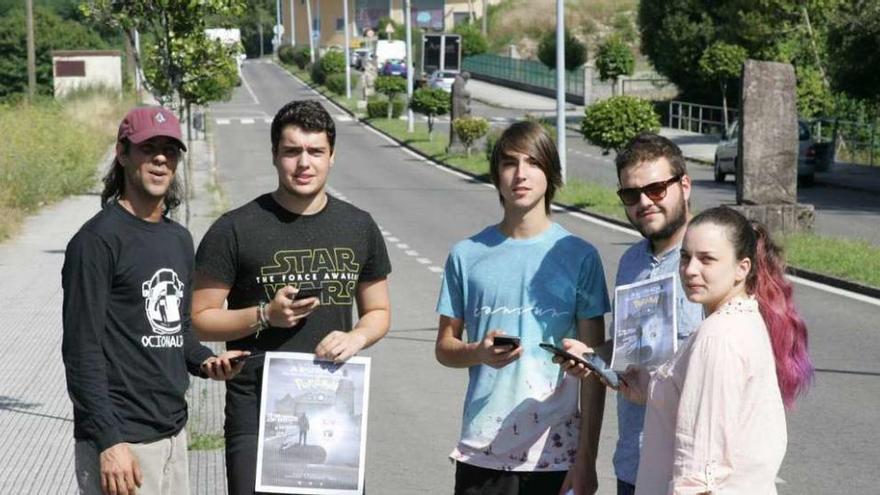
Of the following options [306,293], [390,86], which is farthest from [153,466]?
[390,86]

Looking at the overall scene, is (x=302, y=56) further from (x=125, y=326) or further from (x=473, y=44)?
(x=125, y=326)

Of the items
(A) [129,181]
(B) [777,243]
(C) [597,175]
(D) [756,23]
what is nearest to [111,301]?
(A) [129,181]

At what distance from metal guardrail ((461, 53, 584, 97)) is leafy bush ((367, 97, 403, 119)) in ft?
36.8

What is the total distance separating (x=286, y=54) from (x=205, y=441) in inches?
4451

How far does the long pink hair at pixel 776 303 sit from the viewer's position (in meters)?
4.33

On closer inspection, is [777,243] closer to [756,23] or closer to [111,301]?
[111,301]

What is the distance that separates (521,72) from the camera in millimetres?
A: 86062

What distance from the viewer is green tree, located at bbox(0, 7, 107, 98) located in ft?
234

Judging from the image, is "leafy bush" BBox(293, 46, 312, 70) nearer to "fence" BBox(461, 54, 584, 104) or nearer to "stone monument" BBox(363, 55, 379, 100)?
"fence" BBox(461, 54, 584, 104)

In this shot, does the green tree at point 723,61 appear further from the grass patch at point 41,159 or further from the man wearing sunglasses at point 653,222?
the man wearing sunglasses at point 653,222

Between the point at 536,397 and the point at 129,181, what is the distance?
139cm

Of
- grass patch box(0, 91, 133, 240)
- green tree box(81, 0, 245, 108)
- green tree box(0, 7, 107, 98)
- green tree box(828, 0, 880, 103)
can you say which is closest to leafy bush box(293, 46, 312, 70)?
green tree box(0, 7, 107, 98)

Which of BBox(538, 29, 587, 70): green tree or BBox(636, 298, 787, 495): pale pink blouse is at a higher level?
BBox(636, 298, 787, 495): pale pink blouse

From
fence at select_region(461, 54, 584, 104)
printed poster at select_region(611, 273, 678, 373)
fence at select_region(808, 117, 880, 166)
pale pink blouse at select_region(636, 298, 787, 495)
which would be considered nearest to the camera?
pale pink blouse at select_region(636, 298, 787, 495)
